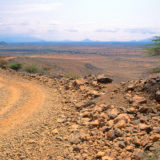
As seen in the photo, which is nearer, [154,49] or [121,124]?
[121,124]

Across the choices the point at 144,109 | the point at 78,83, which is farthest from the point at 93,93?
the point at 144,109

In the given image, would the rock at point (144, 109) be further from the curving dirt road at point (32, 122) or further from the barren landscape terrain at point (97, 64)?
the barren landscape terrain at point (97, 64)

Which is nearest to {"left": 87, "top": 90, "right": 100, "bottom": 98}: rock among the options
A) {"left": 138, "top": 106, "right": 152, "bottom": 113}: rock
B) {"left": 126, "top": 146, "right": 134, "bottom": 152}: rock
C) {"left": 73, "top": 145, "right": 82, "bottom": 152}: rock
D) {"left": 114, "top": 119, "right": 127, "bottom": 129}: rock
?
{"left": 138, "top": 106, "right": 152, "bottom": 113}: rock

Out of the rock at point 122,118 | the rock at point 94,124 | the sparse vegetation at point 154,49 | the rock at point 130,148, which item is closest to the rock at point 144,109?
the rock at point 122,118

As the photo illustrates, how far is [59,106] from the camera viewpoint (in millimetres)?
A: 7727

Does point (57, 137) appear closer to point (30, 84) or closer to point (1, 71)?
point (30, 84)

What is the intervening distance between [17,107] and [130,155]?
4.83 meters

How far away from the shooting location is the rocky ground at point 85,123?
4.67 m

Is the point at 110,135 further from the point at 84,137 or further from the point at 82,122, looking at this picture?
the point at 82,122

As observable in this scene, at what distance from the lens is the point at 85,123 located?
238 inches

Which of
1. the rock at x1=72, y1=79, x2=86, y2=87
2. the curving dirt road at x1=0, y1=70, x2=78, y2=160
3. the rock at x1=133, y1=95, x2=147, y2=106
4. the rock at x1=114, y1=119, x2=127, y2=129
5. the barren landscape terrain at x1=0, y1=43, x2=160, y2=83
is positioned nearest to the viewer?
the curving dirt road at x1=0, y1=70, x2=78, y2=160

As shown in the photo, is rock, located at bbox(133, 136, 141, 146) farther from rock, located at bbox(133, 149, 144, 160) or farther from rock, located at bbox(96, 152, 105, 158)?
rock, located at bbox(96, 152, 105, 158)

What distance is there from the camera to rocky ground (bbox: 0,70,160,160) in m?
4.67

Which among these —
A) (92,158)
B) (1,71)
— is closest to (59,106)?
(92,158)
